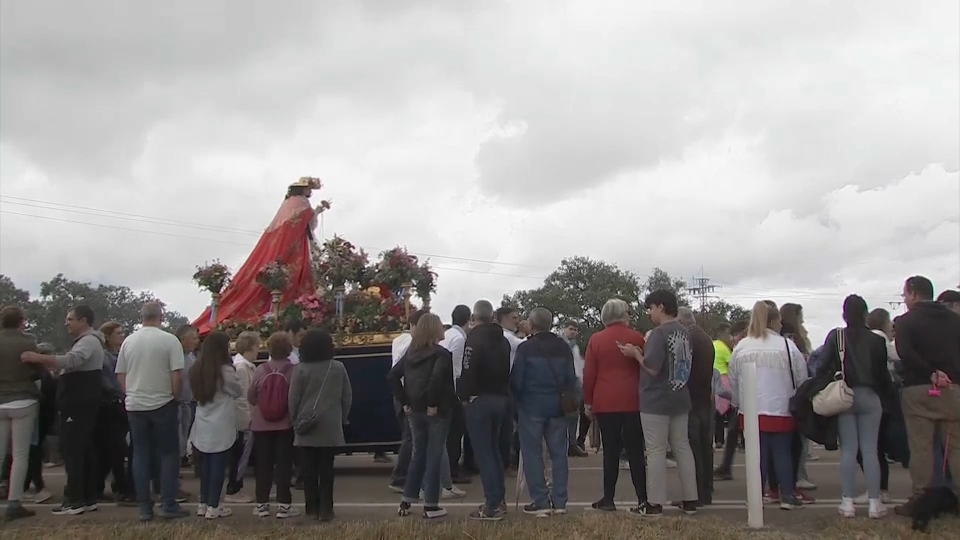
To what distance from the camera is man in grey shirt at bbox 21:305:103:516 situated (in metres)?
7.35

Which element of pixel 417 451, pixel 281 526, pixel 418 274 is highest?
pixel 418 274

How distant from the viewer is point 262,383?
293 inches

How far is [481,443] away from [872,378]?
11.1 feet

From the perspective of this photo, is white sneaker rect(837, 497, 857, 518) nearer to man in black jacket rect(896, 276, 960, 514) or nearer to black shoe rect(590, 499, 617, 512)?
man in black jacket rect(896, 276, 960, 514)

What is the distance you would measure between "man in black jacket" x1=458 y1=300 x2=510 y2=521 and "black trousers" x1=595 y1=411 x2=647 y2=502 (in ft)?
3.02

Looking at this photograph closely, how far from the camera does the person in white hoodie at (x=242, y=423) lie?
7.96 m

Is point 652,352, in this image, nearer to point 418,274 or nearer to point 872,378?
point 872,378

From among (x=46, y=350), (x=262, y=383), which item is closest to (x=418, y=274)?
(x=262, y=383)

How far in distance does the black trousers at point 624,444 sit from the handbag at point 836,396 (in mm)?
1516

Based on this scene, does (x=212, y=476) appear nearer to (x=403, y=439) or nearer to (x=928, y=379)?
(x=403, y=439)

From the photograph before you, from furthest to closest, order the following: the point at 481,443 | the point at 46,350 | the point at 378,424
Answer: the point at 378,424
the point at 46,350
the point at 481,443

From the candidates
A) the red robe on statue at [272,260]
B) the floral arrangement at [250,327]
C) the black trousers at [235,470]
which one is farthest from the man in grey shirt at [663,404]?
the red robe on statue at [272,260]

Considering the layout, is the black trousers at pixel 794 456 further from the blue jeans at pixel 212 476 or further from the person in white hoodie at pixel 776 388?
the blue jeans at pixel 212 476

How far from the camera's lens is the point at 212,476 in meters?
7.18
